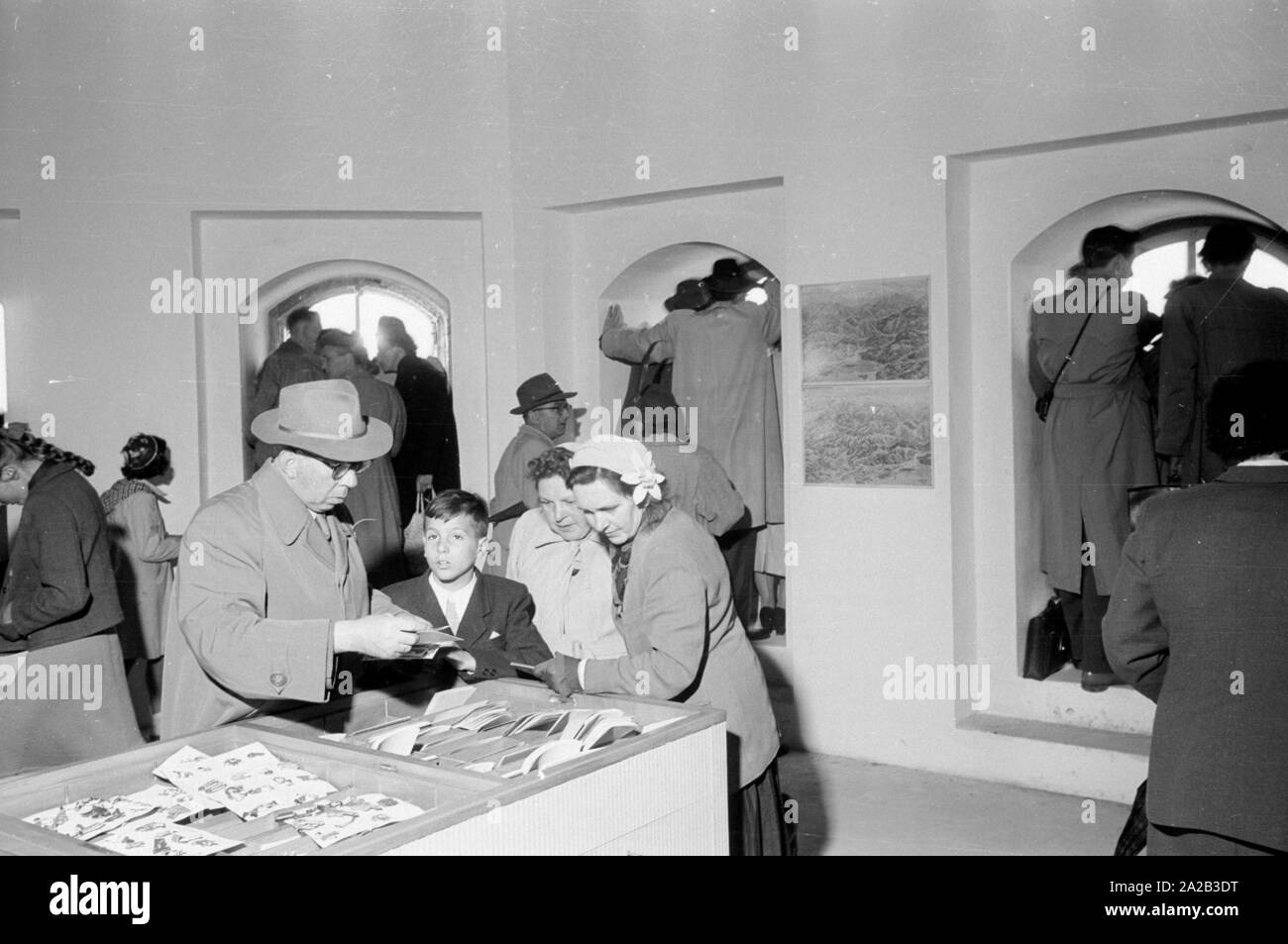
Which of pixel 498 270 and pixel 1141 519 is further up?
pixel 498 270

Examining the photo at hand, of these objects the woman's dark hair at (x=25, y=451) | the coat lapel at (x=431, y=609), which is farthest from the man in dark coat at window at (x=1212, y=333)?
the woman's dark hair at (x=25, y=451)

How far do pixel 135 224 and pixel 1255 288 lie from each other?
19.3 ft

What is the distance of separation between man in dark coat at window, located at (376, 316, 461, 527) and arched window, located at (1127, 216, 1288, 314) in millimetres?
4072

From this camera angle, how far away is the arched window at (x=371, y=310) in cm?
815

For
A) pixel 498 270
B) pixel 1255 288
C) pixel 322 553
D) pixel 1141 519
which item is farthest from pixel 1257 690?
pixel 498 270

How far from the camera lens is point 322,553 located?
3346 mm

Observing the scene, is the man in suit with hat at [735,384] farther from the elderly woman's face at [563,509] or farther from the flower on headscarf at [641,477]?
the flower on headscarf at [641,477]

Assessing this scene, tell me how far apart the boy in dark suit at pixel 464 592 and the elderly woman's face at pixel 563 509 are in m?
0.56

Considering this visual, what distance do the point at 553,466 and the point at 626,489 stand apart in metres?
1.35

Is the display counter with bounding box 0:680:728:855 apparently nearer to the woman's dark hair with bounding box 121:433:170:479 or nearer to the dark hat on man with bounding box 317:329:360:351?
the woman's dark hair with bounding box 121:433:170:479

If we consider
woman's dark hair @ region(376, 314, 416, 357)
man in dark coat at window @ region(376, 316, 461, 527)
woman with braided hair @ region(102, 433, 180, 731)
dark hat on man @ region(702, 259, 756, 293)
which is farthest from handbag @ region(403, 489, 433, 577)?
dark hat on man @ region(702, 259, 756, 293)

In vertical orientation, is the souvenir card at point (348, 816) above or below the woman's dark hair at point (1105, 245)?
below
